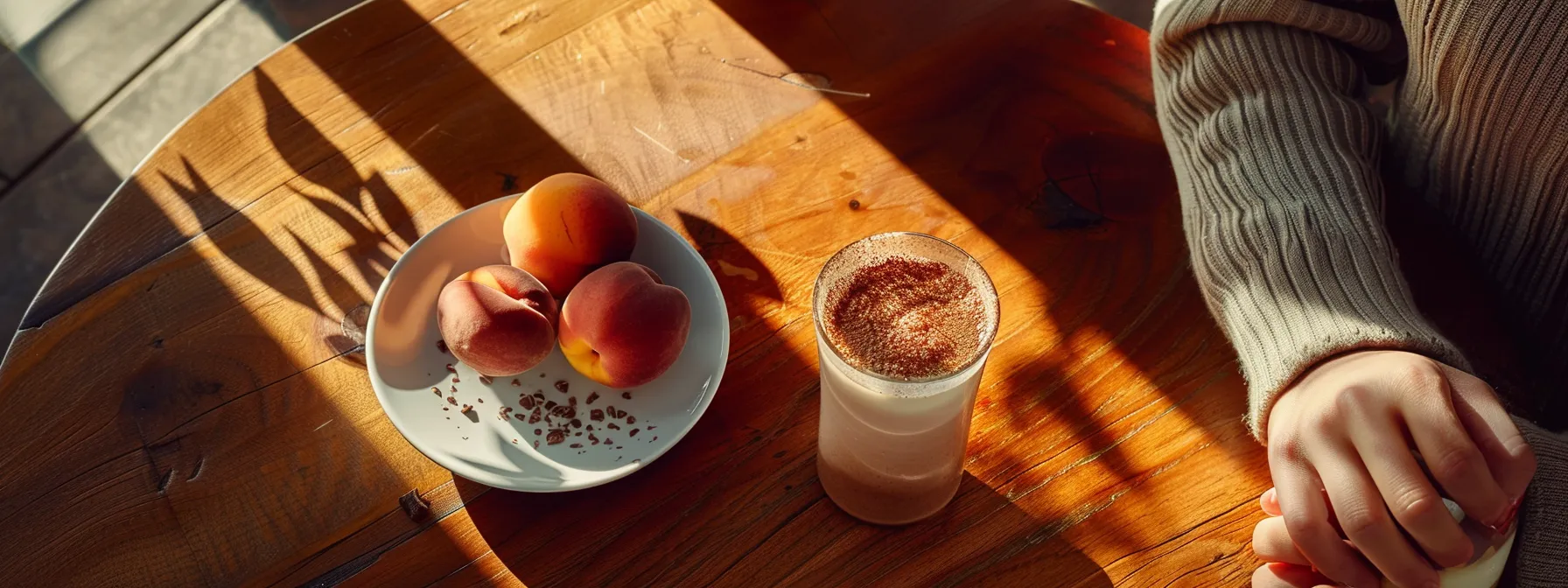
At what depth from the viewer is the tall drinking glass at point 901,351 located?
1.88 feet

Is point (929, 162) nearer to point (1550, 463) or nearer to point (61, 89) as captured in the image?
point (1550, 463)

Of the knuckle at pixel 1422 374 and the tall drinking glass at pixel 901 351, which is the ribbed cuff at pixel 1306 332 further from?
the tall drinking glass at pixel 901 351

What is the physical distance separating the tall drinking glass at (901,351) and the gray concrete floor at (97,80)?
5.31 feet

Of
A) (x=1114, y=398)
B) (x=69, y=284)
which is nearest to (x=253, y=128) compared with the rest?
(x=69, y=284)

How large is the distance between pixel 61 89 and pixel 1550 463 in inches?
97.5

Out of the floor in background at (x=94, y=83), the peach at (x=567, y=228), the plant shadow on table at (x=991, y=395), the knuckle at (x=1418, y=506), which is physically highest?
the peach at (x=567, y=228)

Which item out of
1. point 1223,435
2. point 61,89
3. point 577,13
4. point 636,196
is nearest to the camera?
point 1223,435

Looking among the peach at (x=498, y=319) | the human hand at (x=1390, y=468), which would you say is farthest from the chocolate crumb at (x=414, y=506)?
the human hand at (x=1390, y=468)

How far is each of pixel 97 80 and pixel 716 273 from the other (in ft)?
6.12

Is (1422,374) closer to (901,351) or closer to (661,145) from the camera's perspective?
(901,351)

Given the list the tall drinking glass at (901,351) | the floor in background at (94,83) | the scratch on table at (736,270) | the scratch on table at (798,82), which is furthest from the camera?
the floor in background at (94,83)

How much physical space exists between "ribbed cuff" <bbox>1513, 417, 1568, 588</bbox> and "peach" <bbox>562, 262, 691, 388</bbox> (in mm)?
578

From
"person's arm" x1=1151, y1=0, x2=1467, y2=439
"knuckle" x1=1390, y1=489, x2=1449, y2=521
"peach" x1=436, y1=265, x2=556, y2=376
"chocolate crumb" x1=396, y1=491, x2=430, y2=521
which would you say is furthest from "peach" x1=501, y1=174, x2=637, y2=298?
"knuckle" x1=1390, y1=489, x2=1449, y2=521

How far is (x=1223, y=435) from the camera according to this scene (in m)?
0.75
